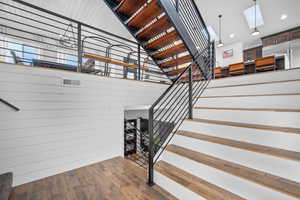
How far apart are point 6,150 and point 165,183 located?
2.22 meters

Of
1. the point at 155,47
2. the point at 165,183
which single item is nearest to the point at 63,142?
the point at 165,183

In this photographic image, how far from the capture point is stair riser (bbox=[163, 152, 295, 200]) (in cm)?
112

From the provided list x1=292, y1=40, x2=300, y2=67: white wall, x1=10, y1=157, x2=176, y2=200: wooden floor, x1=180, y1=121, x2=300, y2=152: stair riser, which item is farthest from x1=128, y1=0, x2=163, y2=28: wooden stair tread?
x1=292, y1=40, x2=300, y2=67: white wall

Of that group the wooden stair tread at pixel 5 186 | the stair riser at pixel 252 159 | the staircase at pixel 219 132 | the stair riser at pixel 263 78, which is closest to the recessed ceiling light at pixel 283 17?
the staircase at pixel 219 132

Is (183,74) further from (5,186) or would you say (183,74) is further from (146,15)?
(5,186)

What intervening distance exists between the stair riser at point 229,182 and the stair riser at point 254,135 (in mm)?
576

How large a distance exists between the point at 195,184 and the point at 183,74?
1.65 metres

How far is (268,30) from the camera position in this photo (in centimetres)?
622

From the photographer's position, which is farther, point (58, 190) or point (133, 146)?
point (133, 146)

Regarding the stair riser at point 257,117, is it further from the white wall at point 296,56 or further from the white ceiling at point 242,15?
the white wall at point 296,56

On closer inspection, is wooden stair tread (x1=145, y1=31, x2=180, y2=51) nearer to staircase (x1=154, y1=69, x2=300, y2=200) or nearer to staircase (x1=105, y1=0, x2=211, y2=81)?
staircase (x1=105, y1=0, x2=211, y2=81)

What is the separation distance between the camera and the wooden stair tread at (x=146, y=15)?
222 centimetres

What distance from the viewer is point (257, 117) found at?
1827 millimetres

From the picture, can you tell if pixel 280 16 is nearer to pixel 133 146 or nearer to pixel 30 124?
pixel 133 146
